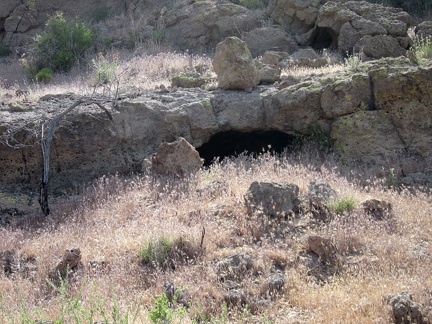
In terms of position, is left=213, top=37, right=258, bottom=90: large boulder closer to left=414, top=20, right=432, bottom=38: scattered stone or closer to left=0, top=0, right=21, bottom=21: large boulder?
left=414, top=20, right=432, bottom=38: scattered stone

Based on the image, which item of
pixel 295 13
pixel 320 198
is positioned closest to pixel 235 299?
pixel 320 198

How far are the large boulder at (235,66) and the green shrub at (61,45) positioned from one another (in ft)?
29.5

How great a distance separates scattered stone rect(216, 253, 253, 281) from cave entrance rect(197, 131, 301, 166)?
5275 mm

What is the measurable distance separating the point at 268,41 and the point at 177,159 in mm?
8914

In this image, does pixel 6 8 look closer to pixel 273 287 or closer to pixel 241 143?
pixel 241 143

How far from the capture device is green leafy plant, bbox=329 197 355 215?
6691 millimetres

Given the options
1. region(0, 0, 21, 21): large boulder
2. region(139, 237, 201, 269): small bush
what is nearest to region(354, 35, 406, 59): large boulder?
region(139, 237, 201, 269): small bush

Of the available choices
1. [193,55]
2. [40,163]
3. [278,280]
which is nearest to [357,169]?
[278,280]

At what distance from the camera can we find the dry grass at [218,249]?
4844mm

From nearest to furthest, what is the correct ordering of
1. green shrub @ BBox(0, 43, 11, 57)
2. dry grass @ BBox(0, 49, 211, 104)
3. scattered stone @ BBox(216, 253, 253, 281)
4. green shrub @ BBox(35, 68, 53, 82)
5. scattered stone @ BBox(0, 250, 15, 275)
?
scattered stone @ BBox(216, 253, 253, 281) < scattered stone @ BBox(0, 250, 15, 275) < dry grass @ BBox(0, 49, 211, 104) < green shrub @ BBox(35, 68, 53, 82) < green shrub @ BBox(0, 43, 11, 57)

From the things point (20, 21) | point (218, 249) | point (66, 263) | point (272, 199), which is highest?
point (20, 21)

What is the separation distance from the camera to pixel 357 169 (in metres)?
8.84

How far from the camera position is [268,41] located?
16.6 metres

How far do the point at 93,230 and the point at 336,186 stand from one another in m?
3.54
